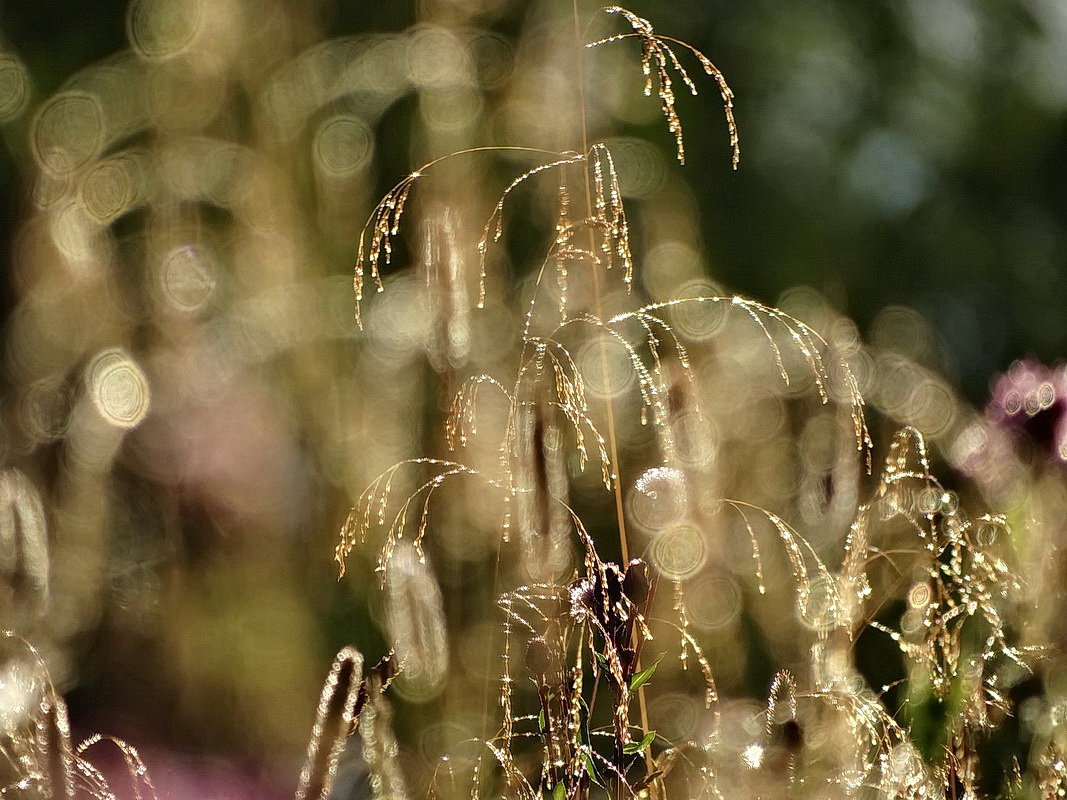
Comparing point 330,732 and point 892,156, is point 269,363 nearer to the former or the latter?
point 330,732

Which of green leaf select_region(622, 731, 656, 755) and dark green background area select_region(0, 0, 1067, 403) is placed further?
dark green background area select_region(0, 0, 1067, 403)

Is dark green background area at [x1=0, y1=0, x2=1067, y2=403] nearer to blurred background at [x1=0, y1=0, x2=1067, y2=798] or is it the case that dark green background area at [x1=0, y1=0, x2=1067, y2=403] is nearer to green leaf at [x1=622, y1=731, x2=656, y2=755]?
blurred background at [x1=0, y1=0, x2=1067, y2=798]

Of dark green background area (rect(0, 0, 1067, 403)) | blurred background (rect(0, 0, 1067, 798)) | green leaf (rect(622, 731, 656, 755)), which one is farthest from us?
dark green background area (rect(0, 0, 1067, 403))

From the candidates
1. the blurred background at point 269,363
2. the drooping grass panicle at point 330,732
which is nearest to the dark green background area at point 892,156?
the blurred background at point 269,363

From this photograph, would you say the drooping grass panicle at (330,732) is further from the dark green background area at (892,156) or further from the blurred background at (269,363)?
the dark green background area at (892,156)

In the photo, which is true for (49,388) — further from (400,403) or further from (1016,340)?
(1016,340)

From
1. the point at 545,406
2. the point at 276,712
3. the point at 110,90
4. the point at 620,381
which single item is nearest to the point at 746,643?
the point at 620,381

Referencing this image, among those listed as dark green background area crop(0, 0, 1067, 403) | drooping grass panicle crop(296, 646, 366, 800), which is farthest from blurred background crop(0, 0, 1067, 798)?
dark green background area crop(0, 0, 1067, 403)

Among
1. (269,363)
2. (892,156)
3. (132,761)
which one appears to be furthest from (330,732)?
(892,156)

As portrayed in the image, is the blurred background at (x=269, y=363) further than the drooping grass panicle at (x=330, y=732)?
Yes

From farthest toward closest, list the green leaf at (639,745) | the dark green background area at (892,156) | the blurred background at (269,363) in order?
the dark green background area at (892,156)
the blurred background at (269,363)
the green leaf at (639,745)
